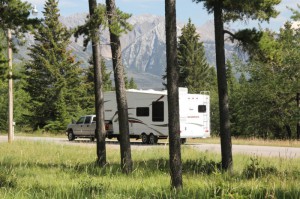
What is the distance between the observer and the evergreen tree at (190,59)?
197ft

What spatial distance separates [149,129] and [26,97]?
2573cm

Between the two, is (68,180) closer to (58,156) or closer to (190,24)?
(58,156)

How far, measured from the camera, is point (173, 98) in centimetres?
968

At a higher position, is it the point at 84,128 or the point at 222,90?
the point at 222,90

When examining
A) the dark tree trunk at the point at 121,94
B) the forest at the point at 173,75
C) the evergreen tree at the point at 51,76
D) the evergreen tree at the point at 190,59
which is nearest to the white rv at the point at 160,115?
the forest at the point at 173,75

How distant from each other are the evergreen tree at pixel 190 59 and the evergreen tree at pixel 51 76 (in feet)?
54.3

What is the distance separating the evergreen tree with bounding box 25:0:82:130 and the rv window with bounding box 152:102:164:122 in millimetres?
22049

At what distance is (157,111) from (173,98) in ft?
58.5

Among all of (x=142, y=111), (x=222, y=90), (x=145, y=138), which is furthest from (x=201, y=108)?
(x=222, y=90)

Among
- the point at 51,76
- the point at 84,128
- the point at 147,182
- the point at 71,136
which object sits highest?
the point at 51,76

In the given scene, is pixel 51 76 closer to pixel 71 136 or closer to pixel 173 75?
pixel 71 136

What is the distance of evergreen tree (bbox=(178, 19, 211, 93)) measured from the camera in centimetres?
6016

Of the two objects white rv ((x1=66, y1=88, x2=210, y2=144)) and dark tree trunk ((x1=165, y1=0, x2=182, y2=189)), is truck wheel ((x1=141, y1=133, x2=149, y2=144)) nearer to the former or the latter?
white rv ((x1=66, y1=88, x2=210, y2=144))

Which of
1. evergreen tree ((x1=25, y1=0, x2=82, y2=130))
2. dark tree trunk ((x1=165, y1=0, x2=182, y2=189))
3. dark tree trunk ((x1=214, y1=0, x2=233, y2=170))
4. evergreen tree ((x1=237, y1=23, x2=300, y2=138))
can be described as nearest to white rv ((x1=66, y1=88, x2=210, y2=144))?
evergreen tree ((x1=237, y1=23, x2=300, y2=138))
